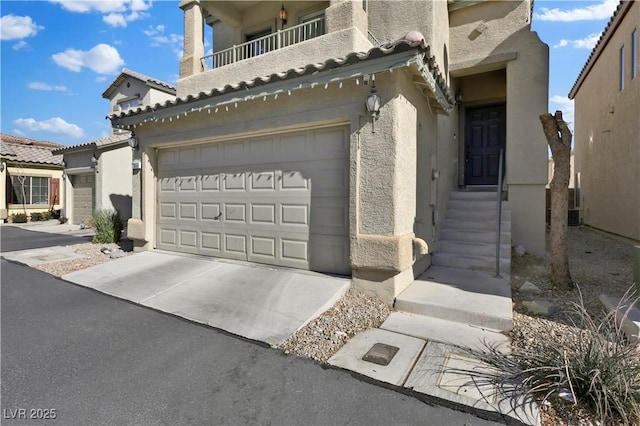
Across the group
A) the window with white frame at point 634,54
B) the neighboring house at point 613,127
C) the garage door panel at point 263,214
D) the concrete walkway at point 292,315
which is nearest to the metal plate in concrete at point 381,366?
the concrete walkway at point 292,315

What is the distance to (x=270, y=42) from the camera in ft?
29.6

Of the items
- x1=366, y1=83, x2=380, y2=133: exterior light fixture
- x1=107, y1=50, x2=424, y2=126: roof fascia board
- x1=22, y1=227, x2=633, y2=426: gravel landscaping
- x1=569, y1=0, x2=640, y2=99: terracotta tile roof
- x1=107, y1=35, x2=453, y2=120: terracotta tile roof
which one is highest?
x1=569, y1=0, x2=640, y2=99: terracotta tile roof

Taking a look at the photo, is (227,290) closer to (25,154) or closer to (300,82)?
(300,82)

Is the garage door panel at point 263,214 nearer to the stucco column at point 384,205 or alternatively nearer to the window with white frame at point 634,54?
the stucco column at point 384,205

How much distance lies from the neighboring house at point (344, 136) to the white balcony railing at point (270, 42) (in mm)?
73

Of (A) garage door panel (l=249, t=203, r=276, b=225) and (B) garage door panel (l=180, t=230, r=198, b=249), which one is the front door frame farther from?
(B) garage door panel (l=180, t=230, r=198, b=249)

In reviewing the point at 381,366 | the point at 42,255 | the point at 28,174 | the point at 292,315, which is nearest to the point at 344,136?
the point at 292,315

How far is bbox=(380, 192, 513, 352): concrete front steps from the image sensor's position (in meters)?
3.86

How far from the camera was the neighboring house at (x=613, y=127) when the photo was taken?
9.09 m

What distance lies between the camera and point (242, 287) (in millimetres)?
5059

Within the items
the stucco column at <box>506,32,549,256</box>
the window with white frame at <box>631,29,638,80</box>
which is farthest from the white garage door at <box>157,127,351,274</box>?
the window with white frame at <box>631,29,638,80</box>

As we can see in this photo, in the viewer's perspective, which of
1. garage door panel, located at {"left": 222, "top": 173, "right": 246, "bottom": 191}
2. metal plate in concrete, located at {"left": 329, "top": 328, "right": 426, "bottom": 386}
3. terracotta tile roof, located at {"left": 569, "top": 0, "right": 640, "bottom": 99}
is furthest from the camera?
terracotta tile roof, located at {"left": 569, "top": 0, "right": 640, "bottom": 99}

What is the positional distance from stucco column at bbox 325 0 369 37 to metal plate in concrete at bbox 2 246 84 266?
26.2 ft

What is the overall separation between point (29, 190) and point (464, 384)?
75.5 ft
